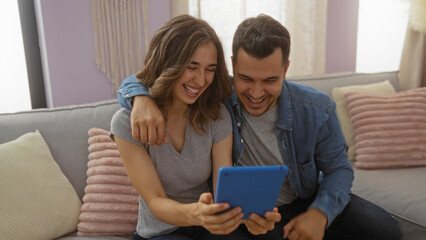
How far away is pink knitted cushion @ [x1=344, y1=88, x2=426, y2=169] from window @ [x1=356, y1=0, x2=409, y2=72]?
1075 millimetres

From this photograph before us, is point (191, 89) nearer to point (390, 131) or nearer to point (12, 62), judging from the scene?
point (390, 131)

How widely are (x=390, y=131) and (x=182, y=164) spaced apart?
107 cm

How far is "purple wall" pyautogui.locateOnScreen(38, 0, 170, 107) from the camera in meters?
1.90

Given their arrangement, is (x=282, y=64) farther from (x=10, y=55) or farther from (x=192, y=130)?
(x=10, y=55)

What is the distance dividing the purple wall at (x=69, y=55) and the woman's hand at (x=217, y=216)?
4.41 feet

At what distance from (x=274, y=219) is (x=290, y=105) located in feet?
1.55

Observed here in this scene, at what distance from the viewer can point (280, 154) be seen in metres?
1.29

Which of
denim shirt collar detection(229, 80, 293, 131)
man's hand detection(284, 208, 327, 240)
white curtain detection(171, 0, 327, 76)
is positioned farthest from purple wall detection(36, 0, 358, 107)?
man's hand detection(284, 208, 327, 240)

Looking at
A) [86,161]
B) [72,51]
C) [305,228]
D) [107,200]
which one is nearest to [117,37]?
[72,51]

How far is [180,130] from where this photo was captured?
122cm

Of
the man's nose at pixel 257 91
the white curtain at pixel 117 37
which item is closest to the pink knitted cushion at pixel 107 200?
the man's nose at pixel 257 91

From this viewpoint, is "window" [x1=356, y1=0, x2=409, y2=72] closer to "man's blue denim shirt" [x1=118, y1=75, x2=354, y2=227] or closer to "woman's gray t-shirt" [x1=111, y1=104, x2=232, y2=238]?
"man's blue denim shirt" [x1=118, y1=75, x2=354, y2=227]

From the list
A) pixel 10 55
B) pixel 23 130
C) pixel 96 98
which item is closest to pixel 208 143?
pixel 23 130

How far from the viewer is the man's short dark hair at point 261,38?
1134 mm
